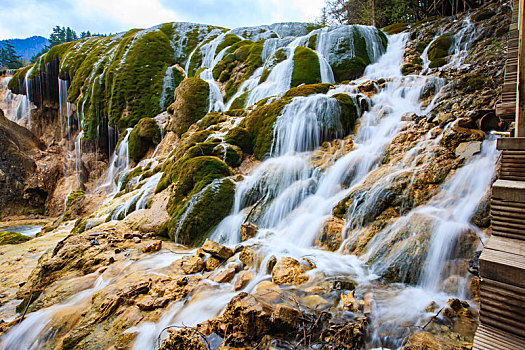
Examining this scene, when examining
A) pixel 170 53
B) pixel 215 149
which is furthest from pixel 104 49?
pixel 215 149

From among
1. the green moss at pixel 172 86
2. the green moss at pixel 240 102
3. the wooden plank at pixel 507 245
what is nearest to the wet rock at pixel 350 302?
the wooden plank at pixel 507 245

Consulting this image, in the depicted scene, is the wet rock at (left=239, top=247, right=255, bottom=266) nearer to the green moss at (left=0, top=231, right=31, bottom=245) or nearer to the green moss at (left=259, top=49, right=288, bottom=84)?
the green moss at (left=0, top=231, right=31, bottom=245)

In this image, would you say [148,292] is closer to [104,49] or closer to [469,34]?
[469,34]

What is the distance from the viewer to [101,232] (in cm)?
833

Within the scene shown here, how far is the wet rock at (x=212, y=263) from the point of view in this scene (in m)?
5.70

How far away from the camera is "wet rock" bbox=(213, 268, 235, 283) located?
16.8ft

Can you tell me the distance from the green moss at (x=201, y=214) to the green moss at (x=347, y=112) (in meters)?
4.84

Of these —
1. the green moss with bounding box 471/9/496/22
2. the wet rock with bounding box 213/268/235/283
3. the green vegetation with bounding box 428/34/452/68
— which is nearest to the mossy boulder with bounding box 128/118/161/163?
the wet rock with bounding box 213/268/235/283

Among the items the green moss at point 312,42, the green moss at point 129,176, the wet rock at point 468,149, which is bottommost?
the green moss at point 129,176

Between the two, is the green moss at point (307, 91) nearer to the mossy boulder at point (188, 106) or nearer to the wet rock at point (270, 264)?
the wet rock at point (270, 264)

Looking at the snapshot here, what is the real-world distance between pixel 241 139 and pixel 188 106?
10.0 meters

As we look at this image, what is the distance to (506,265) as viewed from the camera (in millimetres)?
1273

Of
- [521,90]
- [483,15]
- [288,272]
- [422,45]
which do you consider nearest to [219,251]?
[288,272]

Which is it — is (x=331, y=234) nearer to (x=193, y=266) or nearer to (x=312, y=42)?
(x=193, y=266)
